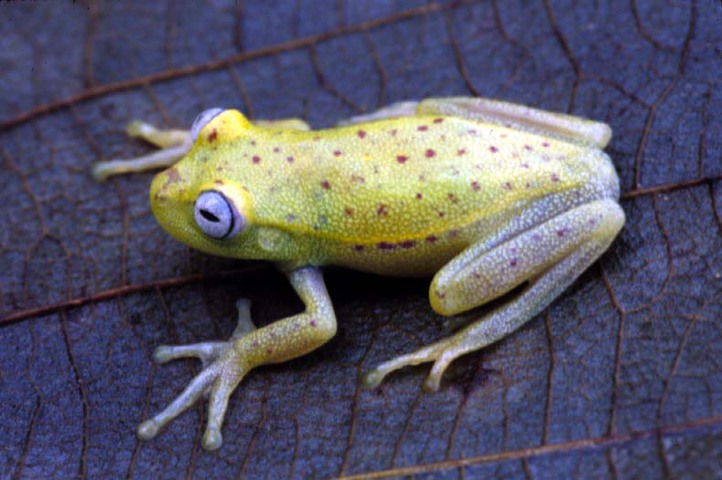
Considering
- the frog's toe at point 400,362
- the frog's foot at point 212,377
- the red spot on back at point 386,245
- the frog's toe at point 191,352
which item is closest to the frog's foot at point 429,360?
the frog's toe at point 400,362

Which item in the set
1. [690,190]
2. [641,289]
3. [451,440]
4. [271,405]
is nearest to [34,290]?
[271,405]

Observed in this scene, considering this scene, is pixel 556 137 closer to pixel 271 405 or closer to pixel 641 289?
pixel 641 289

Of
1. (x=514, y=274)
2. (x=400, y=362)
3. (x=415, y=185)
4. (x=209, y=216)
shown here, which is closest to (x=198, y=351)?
(x=209, y=216)

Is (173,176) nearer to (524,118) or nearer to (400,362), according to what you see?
(400,362)

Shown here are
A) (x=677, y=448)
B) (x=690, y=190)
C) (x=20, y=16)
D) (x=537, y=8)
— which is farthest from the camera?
(x=20, y=16)

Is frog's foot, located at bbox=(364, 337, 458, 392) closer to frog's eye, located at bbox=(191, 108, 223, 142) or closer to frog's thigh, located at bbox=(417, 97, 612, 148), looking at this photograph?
frog's thigh, located at bbox=(417, 97, 612, 148)

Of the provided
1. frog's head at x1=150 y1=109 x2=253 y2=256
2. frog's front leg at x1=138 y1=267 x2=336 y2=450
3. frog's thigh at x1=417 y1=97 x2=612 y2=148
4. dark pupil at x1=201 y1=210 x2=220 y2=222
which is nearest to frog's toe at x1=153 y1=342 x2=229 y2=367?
frog's front leg at x1=138 y1=267 x2=336 y2=450
